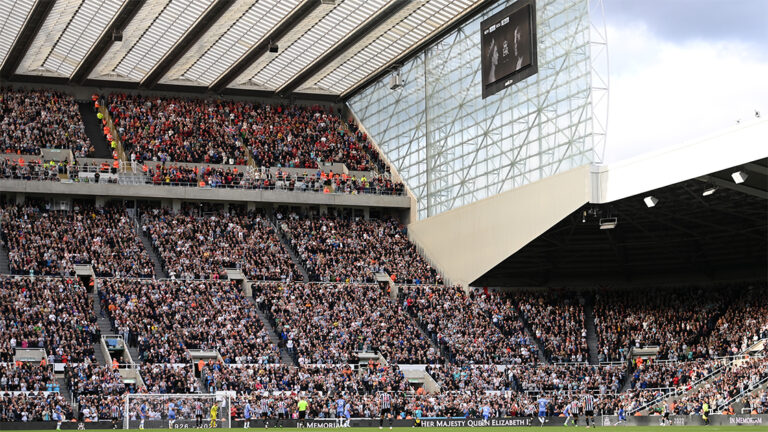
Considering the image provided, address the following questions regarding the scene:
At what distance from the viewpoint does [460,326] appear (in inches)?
2327

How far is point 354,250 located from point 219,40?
47.7 feet

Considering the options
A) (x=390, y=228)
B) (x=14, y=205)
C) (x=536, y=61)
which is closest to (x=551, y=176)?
(x=536, y=61)

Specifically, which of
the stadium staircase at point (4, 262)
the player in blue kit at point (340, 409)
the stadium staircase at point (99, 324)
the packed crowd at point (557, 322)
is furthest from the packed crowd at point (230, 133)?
the player in blue kit at point (340, 409)

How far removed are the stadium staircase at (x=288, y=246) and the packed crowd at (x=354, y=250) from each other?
291 mm

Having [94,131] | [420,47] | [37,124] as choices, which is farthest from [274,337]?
[37,124]

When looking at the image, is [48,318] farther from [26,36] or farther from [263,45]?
[263,45]

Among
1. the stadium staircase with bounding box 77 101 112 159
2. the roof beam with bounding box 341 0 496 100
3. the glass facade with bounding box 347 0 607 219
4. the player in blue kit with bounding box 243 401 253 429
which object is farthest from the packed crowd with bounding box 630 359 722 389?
the stadium staircase with bounding box 77 101 112 159

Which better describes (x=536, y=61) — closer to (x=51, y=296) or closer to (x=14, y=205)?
(x=51, y=296)

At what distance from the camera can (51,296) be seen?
52875 mm

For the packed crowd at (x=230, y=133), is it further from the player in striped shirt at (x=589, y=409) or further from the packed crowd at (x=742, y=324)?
the player in striped shirt at (x=589, y=409)

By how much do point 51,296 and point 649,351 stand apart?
30017mm

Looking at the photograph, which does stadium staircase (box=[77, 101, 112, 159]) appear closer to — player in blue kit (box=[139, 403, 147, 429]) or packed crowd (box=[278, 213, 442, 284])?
packed crowd (box=[278, 213, 442, 284])

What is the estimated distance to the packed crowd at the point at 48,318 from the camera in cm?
4931

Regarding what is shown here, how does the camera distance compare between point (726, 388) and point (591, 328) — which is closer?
point (726, 388)
